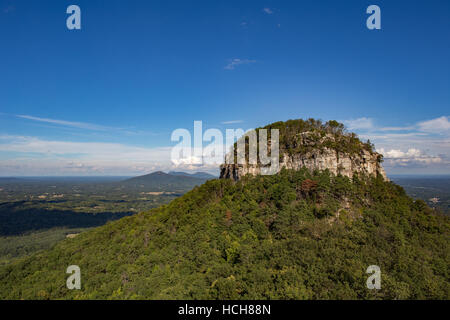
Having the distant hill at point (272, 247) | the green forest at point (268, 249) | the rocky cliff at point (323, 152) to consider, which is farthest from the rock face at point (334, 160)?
the green forest at point (268, 249)

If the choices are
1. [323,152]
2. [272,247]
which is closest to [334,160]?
[323,152]

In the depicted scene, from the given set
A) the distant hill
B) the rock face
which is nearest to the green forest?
the distant hill

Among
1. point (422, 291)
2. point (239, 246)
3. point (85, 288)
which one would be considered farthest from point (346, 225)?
point (85, 288)

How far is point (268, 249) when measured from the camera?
32312 mm

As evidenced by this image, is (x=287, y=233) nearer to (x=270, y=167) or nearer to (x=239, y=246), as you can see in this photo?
(x=239, y=246)

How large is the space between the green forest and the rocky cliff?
214 cm

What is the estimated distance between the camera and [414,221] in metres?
35.2

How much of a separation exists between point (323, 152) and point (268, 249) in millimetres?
25638

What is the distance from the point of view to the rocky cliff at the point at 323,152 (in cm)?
4441

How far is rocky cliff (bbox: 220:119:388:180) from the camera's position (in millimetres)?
44406

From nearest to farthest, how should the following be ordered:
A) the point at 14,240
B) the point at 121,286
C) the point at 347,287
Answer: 1. the point at 347,287
2. the point at 121,286
3. the point at 14,240

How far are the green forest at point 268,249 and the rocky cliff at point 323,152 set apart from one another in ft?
7.02

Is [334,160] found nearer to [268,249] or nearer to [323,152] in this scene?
[323,152]
